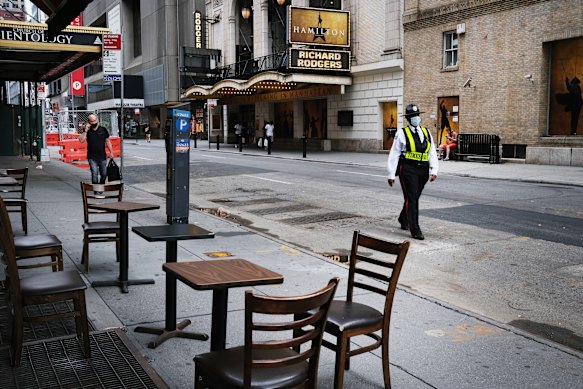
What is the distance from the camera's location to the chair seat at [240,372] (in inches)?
125

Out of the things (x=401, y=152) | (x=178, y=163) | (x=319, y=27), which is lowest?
(x=178, y=163)

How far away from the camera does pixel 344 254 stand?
9.23 meters

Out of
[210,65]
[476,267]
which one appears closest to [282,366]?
[476,267]

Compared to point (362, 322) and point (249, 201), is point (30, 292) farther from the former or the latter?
point (249, 201)

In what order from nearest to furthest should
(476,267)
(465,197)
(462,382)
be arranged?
(462,382)
(476,267)
(465,197)

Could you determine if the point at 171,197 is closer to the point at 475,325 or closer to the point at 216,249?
the point at 216,249

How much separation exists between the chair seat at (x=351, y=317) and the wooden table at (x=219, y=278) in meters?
0.52

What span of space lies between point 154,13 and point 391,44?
42717mm

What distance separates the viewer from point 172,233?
5.50 metres

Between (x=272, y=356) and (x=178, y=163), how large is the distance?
7899 mm

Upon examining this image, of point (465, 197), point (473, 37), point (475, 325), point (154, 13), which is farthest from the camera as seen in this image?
point (154, 13)

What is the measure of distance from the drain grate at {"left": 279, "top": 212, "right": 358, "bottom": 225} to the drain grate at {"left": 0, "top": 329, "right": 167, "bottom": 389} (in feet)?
23.0

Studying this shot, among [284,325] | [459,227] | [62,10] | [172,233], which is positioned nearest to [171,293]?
[172,233]

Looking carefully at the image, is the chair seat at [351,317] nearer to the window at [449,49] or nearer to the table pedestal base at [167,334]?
the table pedestal base at [167,334]
